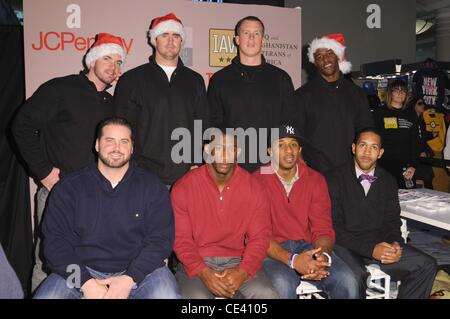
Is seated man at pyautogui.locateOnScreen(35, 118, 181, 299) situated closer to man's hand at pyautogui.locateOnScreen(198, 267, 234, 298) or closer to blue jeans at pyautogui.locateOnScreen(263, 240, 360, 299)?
man's hand at pyautogui.locateOnScreen(198, 267, 234, 298)

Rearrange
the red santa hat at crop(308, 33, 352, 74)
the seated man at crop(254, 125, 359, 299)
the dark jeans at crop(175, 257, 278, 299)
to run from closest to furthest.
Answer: the dark jeans at crop(175, 257, 278, 299) → the seated man at crop(254, 125, 359, 299) → the red santa hat at crop(308, 33, 352, 74)

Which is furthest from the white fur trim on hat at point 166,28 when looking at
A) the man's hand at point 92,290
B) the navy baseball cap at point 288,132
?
the man's hand at point 92,290

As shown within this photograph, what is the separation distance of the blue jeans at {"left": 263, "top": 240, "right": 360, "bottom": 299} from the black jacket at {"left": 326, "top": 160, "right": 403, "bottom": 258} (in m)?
0.36

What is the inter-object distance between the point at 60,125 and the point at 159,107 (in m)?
0.76

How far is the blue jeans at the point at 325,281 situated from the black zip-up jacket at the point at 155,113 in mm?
1047

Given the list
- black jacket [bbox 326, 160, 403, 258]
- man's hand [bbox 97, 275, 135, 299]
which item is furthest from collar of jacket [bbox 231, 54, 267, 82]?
man's hand [bbox 97, 275, 135, 299]

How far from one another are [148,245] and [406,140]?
11.2 ft

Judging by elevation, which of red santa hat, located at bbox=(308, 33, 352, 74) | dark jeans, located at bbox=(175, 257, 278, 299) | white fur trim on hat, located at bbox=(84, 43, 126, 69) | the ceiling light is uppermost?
the ceiling light

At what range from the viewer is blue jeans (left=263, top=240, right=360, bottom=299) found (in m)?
2.68

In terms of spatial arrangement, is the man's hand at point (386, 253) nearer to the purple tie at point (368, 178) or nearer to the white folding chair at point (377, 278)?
the white folding chair at point (377, 278)

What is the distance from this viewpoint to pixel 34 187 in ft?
12.3

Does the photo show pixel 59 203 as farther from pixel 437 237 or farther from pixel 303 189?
pixel 437 237

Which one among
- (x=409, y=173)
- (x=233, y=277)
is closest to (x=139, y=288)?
(x=233, y=277)

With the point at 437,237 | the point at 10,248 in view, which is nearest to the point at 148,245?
the point at 10,248
